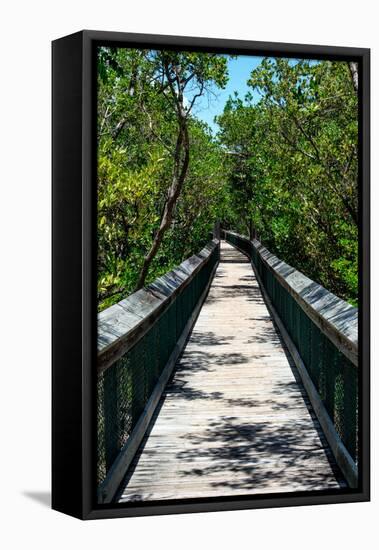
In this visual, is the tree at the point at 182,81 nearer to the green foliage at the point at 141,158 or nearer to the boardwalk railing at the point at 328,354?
the green foliage at the point at 141,158

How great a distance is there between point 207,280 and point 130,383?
4997 mm

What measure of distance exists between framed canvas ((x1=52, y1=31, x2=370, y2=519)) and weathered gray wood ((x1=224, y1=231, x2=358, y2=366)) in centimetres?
2

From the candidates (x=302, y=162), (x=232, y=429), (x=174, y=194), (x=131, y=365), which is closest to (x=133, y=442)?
(x=131, y=365)

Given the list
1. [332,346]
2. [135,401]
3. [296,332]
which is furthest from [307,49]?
[296,332]

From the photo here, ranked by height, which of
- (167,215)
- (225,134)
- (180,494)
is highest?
(225,134)

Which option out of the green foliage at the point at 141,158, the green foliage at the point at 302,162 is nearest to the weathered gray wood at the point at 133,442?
the green foliage at the point at 141,158

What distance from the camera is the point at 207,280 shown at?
38.3ft

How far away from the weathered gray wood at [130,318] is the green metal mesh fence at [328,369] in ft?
3.41

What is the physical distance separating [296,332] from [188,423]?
76.3 inches

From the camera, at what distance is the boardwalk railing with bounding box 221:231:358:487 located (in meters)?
6.55

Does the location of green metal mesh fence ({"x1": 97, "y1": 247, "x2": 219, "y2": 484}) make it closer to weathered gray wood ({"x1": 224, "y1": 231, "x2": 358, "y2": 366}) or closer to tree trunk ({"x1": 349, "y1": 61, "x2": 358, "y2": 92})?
weathered gray wood ({"x1": 224, "y1": 231, "x2": 358, "y2": 366})

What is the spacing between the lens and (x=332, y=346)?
23.5 feet

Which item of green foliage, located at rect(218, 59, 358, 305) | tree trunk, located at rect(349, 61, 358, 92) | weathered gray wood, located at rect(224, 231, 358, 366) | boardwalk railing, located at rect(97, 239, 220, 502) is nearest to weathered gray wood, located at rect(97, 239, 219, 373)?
boardwalk railing, located at rect(97, 239, 220, 502)

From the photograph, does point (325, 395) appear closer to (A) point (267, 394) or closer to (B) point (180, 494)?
(A) point (267, 394)
